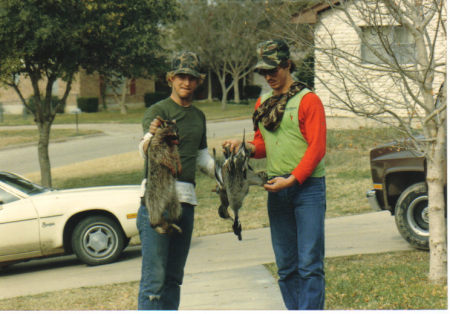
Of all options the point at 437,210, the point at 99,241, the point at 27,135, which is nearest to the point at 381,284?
the point at 437,210

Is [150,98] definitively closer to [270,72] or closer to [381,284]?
[381,284]

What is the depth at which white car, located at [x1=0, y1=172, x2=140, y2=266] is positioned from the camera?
7.92 m

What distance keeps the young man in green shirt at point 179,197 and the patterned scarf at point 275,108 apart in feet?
1.34

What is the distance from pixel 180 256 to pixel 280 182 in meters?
0.81

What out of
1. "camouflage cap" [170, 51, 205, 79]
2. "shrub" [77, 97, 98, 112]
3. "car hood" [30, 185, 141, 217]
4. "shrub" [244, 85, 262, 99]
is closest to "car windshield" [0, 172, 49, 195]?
"car hood" [30, 185, 141, 217]

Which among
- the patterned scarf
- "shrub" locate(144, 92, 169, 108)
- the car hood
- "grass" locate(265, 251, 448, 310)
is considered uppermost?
the patterned scarf

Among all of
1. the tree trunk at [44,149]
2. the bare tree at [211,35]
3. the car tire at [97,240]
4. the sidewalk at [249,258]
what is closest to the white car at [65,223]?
the car tire at [97,240]

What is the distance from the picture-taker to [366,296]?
219 inches

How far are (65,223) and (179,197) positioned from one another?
4.19 m

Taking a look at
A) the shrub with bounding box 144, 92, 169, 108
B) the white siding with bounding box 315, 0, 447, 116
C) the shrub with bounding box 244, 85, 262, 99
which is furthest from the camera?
the shrub with bounding box 244, 85, 262, 99

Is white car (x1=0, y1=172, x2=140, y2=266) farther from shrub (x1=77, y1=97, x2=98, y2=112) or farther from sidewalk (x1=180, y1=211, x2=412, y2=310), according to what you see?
shrub (x1=77, y1=97, x2=98, y2=112)

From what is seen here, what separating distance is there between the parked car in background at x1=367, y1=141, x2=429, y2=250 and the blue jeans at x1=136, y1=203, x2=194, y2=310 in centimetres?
329

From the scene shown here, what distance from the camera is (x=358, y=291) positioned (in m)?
5.69

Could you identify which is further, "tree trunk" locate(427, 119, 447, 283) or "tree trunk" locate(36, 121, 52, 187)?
"tree trunk" locate(36, 121, 52, 187)
